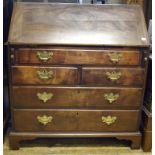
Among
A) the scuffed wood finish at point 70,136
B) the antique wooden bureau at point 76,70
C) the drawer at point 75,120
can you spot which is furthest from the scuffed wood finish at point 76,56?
the scuffed wood finish at point 70,136

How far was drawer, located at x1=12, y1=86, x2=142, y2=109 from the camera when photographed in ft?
6.51

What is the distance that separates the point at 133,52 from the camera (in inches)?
76.5

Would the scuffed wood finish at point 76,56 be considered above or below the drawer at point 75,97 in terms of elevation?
above

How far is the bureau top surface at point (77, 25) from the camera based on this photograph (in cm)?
191

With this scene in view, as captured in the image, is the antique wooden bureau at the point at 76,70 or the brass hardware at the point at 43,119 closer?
the antique wooden bureau at the point at 76,70

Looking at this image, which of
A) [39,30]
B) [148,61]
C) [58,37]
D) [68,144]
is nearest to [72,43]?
[58,37]

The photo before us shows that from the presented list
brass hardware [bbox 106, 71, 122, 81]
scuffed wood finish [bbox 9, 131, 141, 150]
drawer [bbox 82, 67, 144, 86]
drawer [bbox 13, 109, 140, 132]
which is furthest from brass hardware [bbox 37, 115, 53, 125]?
brass hardware [bbox 106, 71, 122, 81]

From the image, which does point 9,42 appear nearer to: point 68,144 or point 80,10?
point 80,10

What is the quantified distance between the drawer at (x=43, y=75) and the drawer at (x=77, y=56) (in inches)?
2.1

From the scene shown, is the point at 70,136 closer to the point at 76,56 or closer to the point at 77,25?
the point at 76,56

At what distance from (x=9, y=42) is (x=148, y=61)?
105 cm

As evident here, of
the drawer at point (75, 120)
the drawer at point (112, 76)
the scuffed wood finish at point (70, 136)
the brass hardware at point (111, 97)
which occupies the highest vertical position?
the drawer at point (112, 76)

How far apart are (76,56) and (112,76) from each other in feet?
1.03

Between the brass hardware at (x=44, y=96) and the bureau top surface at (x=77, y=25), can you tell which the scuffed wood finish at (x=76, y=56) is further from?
the brass hardware at (x=44, y=96)
